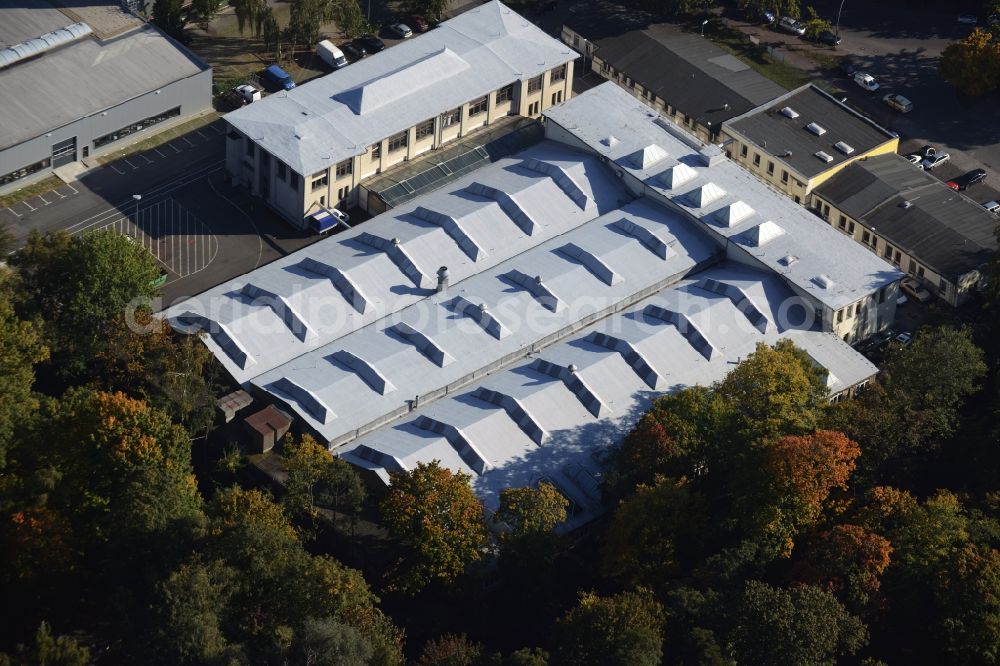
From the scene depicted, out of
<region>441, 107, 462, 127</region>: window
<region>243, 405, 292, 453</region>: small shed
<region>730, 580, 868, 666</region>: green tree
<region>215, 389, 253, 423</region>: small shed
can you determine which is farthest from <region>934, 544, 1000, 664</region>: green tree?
<region>441, 107, 462, 127</region>: window

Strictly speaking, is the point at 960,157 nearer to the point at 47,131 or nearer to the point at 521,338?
the point at 521,338

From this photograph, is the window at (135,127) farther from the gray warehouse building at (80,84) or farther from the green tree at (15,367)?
the green tree at (15,367)

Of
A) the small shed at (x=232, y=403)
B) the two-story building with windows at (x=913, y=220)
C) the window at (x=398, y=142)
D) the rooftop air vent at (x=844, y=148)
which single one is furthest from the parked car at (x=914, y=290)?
the small shed at (x=232, y=403)

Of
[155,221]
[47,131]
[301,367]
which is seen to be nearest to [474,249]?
[301,367]

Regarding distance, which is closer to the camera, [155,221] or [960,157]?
[155,221]

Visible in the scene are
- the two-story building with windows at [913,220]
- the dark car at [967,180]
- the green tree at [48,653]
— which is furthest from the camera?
the dark car at [967,180]

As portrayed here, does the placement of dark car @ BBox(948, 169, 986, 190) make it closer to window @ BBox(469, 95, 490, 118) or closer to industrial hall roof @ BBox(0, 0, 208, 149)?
window @ BBox(469, 95, 490, 118)

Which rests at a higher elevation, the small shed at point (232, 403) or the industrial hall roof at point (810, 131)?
the industrial hall roof at point (810, 131)
